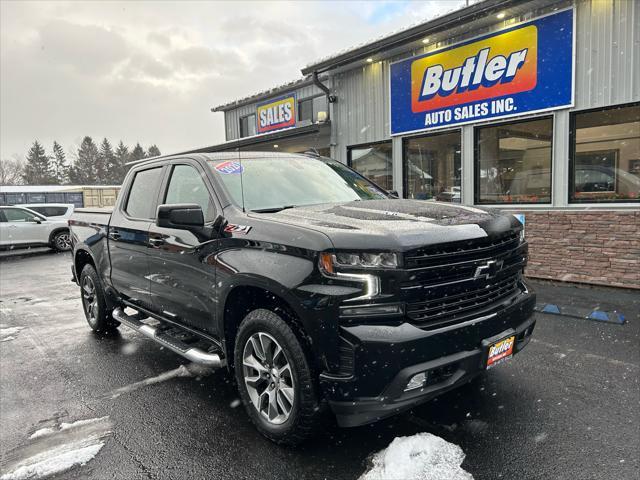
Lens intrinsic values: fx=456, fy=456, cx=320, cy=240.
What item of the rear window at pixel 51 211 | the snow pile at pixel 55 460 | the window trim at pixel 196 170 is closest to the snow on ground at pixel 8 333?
the window trim at pixel 196 170

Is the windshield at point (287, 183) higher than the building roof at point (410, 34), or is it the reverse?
the building roof at point (410, 34)

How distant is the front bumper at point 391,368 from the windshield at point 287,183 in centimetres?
138

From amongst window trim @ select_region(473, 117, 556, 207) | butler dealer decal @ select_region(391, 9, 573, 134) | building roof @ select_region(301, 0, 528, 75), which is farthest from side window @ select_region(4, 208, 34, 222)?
window trim @ select_region(473, 117, 556, 207)

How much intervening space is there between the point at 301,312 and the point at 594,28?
715 centimetres

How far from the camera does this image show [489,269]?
2.84 meters

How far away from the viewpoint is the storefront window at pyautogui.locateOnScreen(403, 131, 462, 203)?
9117 mm

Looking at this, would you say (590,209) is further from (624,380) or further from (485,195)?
(624,380)

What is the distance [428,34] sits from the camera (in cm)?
862

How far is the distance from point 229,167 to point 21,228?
47.2ft

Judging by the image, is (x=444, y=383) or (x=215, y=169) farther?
(x=215, y=169)

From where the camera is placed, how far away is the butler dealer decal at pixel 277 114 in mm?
15250

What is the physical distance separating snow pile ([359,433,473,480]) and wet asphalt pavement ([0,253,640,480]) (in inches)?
3.2

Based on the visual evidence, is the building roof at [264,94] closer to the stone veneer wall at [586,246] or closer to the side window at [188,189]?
the stone veneer wall at [586,246]

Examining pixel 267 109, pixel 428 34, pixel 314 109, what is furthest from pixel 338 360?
pixel 267 109
